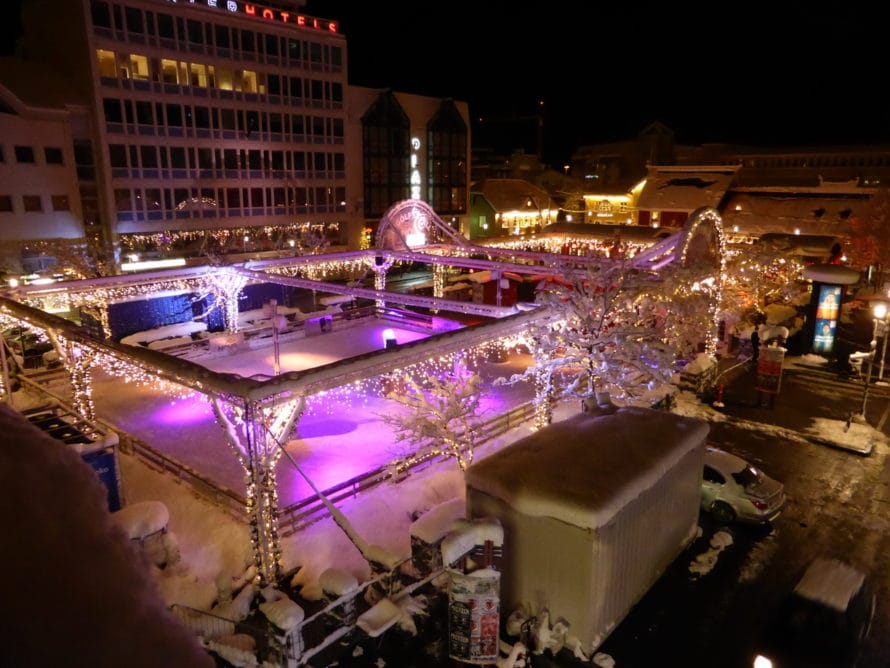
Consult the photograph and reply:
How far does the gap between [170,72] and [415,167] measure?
21.2 metres

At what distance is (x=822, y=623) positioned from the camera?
27.5ft

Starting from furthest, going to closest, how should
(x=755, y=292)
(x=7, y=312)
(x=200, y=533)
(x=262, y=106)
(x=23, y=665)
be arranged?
(x=262, y=106) → (x=755, y=292) → (x=7, y=312) → (x=200, y=533) → (x=23, y=665)

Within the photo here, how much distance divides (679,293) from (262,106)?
32.3 m

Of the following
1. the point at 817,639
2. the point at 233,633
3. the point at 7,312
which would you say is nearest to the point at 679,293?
the point at 817,639

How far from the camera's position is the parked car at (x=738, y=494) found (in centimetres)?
1162

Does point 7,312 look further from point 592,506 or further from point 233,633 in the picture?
point 592,506

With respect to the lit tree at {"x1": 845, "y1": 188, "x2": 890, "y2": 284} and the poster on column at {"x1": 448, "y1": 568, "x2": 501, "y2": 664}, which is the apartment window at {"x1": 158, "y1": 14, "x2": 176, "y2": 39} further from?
the lit tree at {"x1": 845, "y1": 188, "x2": 890, "y2": 284}

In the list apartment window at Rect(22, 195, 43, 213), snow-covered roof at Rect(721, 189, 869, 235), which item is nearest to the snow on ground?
apartment window at Rect(22, 195, 43, 213)

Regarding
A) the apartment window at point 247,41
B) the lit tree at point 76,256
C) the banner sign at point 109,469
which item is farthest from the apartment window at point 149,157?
the banner sign at point 109,469

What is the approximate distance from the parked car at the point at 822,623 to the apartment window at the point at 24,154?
38128 millimetres

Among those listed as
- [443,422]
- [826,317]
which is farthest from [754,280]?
[443,422]

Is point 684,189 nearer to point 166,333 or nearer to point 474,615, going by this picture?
point 166,333

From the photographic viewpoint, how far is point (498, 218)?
188ft

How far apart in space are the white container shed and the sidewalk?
8.41 metres
